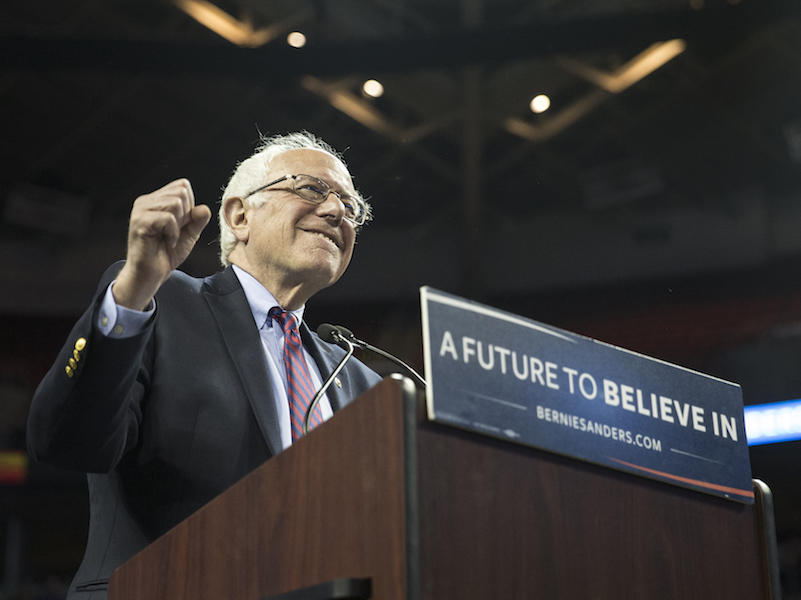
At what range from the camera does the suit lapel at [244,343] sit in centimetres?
126

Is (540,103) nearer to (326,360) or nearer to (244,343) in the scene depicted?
(326,360)

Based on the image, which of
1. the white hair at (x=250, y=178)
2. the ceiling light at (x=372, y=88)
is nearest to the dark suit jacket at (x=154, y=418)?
the white hair at (x=250, y=178)

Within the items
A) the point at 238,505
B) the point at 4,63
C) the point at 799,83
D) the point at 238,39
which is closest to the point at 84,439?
the point at 238,505

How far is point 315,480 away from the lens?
31.9 inches

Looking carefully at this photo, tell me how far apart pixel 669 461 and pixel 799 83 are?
768 centimetres

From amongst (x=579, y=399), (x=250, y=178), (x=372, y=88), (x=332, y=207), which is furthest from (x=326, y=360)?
(x=372, y=88)

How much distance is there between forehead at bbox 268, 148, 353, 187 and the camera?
65.7 inches

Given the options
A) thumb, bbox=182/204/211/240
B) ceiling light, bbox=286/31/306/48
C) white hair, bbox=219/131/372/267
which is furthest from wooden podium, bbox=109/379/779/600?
ceiling light, bbox=286/31/306/48

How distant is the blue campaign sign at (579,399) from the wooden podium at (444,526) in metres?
0.02

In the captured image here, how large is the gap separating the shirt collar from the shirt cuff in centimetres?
40

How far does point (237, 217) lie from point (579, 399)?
0.99 meters

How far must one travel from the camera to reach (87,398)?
3.54 feet

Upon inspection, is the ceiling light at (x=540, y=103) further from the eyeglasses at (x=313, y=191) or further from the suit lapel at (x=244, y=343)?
the suit lapel at (x=244, y=343)

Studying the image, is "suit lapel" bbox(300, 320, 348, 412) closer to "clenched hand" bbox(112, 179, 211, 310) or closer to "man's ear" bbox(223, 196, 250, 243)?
"man's ear" bbox(223, 196, 250, 243)
